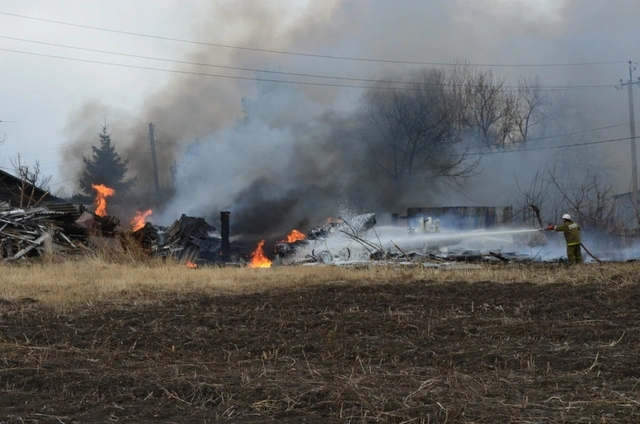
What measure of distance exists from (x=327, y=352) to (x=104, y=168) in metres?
36.9

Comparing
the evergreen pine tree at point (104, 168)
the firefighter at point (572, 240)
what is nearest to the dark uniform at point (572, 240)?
the firefighter at point (572, 240)

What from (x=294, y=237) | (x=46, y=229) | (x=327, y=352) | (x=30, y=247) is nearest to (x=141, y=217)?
(x=294, y=237)

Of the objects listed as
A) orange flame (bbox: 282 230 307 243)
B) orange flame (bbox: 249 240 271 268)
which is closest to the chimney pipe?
orange flame (bbox: 249 240 271 268)

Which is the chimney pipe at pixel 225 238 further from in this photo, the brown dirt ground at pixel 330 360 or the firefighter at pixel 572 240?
the brown dirt ground at pixel 330 360

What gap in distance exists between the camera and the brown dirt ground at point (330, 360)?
13.0 feet

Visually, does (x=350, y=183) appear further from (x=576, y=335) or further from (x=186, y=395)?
(x=186, y=395)

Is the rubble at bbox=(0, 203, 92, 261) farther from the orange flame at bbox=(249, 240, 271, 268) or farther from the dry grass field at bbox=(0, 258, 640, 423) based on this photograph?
the dry grass field at bbox=(0, 258, 640, 423)

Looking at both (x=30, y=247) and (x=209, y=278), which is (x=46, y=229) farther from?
(x=209, y=278)

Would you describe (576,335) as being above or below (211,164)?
below

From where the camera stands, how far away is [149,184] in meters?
44.5

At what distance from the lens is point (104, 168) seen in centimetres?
3981

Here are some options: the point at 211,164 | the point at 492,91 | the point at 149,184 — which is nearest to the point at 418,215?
the point at 211,164

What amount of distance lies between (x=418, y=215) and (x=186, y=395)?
20386mm

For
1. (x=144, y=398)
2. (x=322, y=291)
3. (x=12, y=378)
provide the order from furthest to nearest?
(x=322, y=291) → (x=12, y=378) → (x=144, y=398)
